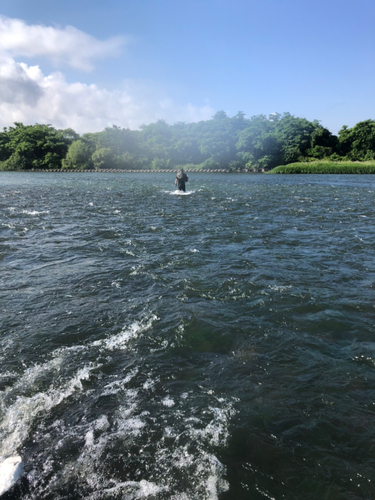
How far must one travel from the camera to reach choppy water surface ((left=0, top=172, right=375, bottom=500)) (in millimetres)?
3406

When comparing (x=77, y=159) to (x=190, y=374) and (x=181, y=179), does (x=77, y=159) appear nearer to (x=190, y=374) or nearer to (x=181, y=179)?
(x=181, y=179)

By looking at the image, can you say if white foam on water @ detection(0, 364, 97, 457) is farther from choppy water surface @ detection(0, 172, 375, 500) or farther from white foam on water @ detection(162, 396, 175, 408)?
white foam on water @ detection(162, 396, 175, 408)

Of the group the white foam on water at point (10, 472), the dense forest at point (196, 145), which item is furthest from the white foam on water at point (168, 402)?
the dense forest at point (196, 145)

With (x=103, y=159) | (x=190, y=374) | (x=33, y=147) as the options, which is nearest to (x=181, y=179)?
(x=190, y=374)

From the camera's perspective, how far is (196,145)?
116938 mm

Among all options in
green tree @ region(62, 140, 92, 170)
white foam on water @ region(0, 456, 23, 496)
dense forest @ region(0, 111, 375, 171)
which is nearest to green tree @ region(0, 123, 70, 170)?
dense forest @ region(0, 111, 375, 171)

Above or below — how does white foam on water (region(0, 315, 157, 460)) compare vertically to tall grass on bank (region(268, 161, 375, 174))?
below

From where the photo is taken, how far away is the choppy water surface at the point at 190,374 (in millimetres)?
3406

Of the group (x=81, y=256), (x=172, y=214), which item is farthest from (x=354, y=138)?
(x=81, y=256)

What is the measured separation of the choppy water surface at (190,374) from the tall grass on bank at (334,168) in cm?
6839

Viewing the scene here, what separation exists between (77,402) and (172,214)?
52.9ft

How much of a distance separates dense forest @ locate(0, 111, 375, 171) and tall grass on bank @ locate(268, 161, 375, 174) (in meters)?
22.5

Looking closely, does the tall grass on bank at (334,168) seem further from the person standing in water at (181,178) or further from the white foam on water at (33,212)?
the white foam on water at (33,212)

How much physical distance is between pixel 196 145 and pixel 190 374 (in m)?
120
